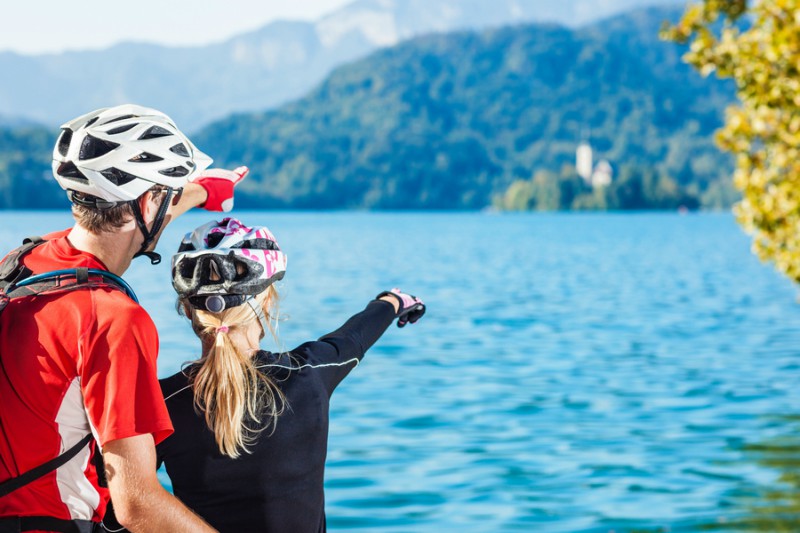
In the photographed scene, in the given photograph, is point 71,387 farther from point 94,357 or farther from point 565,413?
point 565,413

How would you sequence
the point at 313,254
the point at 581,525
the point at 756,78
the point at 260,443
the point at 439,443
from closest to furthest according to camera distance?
the point at 260,443
the point at 756,78
the point at 581,525
the point at 439,443
the point at 313,254

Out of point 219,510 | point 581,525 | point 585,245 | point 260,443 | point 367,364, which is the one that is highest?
point 260,443

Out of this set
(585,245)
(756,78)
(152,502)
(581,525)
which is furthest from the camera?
(585,245)

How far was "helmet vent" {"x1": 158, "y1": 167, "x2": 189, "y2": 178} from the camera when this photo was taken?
3346mm

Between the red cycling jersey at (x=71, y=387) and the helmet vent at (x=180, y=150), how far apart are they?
462 mm

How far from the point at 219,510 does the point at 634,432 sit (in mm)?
12078

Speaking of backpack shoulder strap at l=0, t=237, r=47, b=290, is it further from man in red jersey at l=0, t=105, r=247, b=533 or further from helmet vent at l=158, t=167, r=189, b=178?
helmet vent at l=158, t=167, r=189, b=178

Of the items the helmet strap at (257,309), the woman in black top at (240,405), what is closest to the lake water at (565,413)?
the helmet strap at (257,309)

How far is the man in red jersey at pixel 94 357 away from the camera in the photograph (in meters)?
2.94

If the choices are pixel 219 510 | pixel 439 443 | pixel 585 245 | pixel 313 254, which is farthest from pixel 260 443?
pixel 585 245

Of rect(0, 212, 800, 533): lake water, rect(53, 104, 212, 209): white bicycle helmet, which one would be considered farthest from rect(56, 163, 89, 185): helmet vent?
rect(0, 212, 800, 533): lake water

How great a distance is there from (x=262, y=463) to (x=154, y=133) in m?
1.11

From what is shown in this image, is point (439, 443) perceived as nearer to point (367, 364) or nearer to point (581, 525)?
point (581, 525)

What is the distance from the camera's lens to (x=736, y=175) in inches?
361
